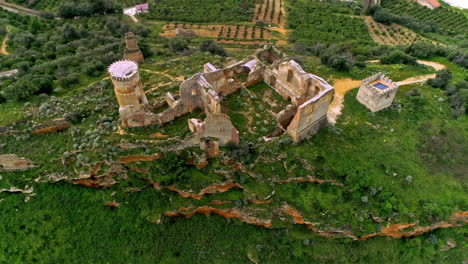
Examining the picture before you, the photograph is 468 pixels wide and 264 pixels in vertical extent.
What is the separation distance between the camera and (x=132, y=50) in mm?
54656

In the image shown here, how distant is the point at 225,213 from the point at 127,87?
18004mm

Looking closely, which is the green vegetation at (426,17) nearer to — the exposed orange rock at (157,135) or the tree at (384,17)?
the tree at (384,17)

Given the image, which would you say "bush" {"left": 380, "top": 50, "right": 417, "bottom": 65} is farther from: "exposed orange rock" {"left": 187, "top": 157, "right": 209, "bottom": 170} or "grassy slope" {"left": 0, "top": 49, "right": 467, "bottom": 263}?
"exposed orange rock" {"left": 187, "top": 157, "right": 209, "bottom": 170}

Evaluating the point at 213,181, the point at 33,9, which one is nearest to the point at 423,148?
the point at 213,181

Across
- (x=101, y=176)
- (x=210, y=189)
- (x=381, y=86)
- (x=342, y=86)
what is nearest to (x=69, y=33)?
(x=101, y=176)

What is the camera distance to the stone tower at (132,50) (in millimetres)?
53812

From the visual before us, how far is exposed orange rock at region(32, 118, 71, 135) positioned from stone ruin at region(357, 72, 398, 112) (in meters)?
39.3

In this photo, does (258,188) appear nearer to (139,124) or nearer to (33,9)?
(139,124)

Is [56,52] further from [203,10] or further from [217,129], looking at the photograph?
[203,10]

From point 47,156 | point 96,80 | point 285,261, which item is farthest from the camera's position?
point 96,80

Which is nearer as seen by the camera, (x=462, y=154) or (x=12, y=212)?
(x=12, y=212)

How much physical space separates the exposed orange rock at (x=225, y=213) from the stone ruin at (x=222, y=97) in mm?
7680

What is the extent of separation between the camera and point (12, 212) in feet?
116

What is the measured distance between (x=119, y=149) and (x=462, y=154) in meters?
42.3
